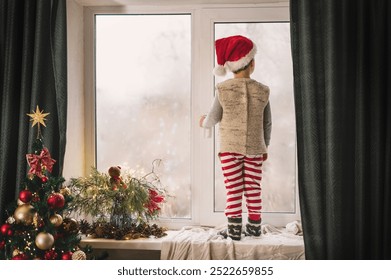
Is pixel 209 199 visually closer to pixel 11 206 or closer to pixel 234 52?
pixel 234 52

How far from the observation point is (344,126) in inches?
77.2

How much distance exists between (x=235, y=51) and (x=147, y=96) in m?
0.59

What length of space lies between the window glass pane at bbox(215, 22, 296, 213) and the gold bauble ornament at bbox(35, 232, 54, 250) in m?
0.97

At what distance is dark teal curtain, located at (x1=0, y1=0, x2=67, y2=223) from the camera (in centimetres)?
209

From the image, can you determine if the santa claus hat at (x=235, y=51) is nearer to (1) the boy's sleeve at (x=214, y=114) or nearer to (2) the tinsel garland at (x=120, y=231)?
(1) the boy's sleeve at (x=214, y=114)

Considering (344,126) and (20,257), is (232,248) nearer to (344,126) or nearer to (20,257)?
(344,126)

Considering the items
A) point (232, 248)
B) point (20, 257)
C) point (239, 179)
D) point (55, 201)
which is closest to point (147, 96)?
point (239, 179)

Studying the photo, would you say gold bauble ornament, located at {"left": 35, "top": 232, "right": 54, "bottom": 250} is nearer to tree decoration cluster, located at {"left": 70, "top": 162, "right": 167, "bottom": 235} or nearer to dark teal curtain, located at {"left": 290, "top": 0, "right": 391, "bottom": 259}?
tree decoration cluster, located at {"left": 70, "top": 162, "right": 167, "bottom": 235}

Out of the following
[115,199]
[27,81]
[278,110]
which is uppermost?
[27,81]

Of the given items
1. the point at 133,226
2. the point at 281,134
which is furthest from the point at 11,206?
the point at 281,134

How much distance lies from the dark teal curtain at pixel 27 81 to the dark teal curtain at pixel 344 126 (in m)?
1.14

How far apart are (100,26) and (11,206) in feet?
3.62

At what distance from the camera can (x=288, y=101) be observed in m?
2.36

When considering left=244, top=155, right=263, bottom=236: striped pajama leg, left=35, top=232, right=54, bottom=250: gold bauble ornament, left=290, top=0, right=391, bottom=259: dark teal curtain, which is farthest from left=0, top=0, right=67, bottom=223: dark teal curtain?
left=290, top=0, right=391, bottom=259: dark teal curtain
